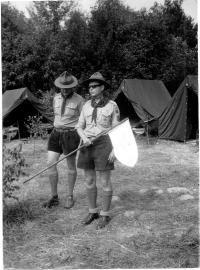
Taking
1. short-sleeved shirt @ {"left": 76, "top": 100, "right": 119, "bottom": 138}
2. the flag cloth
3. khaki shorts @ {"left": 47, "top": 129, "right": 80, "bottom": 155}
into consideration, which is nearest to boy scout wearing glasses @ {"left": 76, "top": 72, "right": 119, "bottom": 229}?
short-sleeved shirt @ {"left": 76, "top": 100, "right": 119, "bottom": 138}

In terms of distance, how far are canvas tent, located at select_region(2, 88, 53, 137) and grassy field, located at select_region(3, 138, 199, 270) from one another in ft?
21.8

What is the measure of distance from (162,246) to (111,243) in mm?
472

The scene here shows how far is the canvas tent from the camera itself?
12.5 meters

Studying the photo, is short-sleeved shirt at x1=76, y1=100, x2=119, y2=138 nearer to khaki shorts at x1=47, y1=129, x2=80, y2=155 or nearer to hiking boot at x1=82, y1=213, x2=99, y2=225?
khaki shorts at x1=47, y1=129, x2=80, y2=155

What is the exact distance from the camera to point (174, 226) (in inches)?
158

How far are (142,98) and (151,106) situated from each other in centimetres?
40

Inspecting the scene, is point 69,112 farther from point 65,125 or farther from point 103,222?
point 103,222

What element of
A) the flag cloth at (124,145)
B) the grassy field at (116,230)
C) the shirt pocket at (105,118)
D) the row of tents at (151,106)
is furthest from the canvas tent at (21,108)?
the flag cloth at (124,145)

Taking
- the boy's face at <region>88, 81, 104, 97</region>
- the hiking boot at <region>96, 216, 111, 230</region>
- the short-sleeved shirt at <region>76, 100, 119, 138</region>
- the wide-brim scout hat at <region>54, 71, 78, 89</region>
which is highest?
the wide-brim scout hat at <region>54, 71, 78, 89</region>

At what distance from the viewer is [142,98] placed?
1235 centimetres

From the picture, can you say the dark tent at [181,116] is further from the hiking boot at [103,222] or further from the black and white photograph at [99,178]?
the hiking boot at [103,222]

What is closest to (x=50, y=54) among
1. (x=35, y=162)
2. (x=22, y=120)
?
(x=22, y=120)

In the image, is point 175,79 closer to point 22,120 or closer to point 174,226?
point 22,120

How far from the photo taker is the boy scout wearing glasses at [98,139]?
3932 mm
